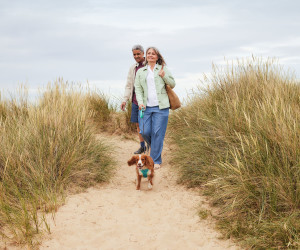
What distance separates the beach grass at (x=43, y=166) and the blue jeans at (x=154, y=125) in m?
0.86

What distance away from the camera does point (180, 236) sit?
156 inches

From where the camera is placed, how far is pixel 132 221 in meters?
4.37

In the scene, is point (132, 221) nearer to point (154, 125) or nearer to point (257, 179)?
point (257, 179)

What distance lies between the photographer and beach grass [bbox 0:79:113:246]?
4.14 metres

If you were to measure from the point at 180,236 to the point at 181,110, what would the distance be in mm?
4822

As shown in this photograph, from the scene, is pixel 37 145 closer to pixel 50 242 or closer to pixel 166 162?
pixel 50 242

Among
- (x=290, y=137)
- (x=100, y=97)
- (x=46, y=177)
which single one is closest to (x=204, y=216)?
(x=290, y=137)

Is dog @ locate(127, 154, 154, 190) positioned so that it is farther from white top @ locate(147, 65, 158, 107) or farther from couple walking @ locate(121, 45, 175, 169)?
white top @ locate(147, 65, 158, 107)

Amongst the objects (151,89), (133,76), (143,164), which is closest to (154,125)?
(151,89)

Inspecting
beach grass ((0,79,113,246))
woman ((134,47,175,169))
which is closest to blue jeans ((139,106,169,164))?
woman ((134,47,175,169))

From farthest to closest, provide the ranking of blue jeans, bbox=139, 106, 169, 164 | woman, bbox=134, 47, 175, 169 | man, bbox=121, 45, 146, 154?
man, bbox=121, 45, 146, 154 < blue jeans, bbox=139, 106, 169, 164 < woman, bbox=134, 47, 175, 169

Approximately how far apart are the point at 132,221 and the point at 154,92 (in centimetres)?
265

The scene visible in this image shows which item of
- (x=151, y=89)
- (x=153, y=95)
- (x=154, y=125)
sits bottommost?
(x=154, y=125)

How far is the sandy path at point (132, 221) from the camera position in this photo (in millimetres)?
3844
